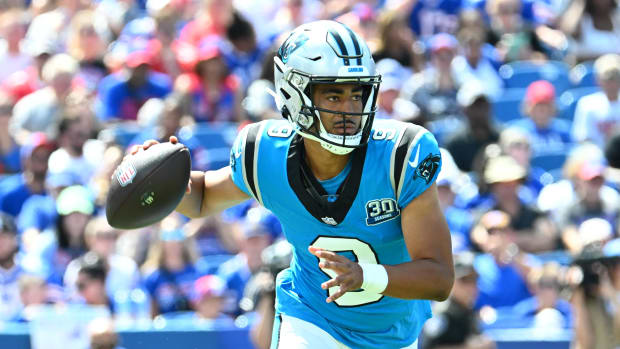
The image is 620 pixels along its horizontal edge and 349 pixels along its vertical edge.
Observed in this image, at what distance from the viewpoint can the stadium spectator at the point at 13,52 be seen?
412 inches

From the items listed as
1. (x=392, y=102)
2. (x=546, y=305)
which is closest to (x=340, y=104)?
(x=546, y=305)

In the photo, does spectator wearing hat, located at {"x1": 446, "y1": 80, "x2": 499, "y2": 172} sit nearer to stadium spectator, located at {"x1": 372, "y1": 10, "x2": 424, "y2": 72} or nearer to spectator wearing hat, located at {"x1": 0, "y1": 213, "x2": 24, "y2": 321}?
stadium spectator, located at {"x1": 372, "y1": 10, "x2": 424, "y2": 72}

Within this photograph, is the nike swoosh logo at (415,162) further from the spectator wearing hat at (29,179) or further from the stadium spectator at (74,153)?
the spectator wearing hat at (29,179)

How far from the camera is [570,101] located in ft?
32.0

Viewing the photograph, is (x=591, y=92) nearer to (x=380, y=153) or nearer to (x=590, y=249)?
(x=590, y=249)

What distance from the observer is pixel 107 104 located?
959 cm

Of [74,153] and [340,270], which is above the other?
[340,270]

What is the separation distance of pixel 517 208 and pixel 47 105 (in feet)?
13.0

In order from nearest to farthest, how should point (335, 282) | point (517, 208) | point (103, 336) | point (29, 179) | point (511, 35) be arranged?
point (335, 282) < point (103, 336) < point (517, 208) < point (29, 179) < point (511, 35)

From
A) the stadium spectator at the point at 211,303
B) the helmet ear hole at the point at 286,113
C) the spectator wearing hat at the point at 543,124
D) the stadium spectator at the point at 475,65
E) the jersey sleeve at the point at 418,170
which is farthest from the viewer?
the stadium spectator at the point at 475,65

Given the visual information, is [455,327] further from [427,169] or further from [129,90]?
[129,90]

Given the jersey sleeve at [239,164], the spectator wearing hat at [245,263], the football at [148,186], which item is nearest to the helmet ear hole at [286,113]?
the jersey sleeve at [239,164]

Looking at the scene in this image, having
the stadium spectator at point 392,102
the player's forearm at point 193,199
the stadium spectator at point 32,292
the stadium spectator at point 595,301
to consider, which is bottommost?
the stadium spectator at point 32,292

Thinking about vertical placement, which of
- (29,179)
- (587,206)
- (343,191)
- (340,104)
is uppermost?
(340,104)
